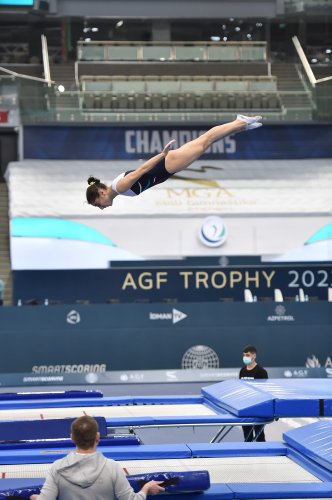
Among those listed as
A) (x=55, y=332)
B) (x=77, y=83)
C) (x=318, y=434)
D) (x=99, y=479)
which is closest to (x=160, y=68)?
(x=77, y=83)

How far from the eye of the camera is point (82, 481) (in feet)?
18.7

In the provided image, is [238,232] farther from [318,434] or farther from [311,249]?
[318,434]

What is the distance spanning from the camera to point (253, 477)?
7.16 meters

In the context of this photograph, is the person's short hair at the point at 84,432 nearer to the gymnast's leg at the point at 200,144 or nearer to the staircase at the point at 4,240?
the gymnast's leg at the point at 200,144

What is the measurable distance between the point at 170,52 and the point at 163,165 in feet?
72.0

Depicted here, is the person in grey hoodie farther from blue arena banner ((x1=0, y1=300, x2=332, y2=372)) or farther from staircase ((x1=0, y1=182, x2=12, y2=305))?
staircase ((x1=0, y1=182, x2=12, y2=305))

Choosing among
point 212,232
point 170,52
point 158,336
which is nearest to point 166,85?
point 170,52

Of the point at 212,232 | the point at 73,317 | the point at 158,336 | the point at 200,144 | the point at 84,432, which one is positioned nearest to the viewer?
the point at 84,432

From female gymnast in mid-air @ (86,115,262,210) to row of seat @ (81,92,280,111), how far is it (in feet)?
61.0

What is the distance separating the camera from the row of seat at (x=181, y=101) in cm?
2707

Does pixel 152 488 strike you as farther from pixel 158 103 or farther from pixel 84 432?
pixel 158 103

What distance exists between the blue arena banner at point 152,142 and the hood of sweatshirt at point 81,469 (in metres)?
21.8

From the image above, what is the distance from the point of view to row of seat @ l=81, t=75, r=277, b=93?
1082 inches

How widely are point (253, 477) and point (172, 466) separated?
2.26 ft
